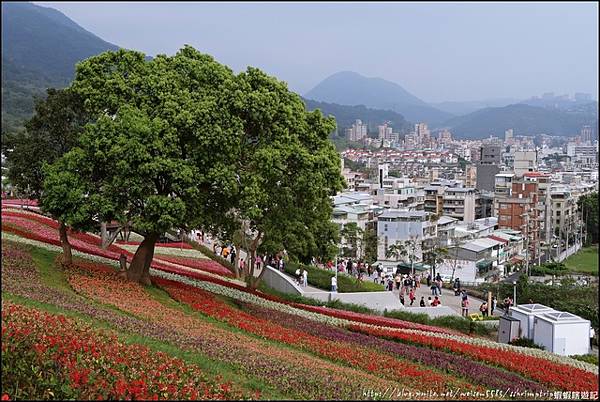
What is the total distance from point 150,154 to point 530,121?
157655 mm

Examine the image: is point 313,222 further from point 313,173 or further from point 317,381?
point 317,381

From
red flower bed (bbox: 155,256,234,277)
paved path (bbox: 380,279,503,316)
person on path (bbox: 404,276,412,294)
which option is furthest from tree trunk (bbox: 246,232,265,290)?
person on path (bbox: 404,276,412,294)

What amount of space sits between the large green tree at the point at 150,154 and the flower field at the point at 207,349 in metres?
1.64

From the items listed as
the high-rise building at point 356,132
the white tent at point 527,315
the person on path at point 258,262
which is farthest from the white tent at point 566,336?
the high-rise building at point 356,132

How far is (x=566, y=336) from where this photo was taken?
17422 mm

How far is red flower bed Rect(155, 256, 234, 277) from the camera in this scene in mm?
27031

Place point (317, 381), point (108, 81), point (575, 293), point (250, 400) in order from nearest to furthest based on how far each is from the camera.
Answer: point (250, 400) < point (317, 381) < point (108, 81) < point (575, 293)

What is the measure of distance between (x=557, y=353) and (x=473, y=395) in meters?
9.54

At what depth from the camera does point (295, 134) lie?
1753 cm

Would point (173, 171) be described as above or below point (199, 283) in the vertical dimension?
above

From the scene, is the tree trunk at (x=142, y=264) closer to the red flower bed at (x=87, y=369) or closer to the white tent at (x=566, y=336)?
the red flower bed at (x=87, y=369)

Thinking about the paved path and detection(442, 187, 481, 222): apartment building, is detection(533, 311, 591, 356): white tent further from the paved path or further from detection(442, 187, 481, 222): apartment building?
detection(442, 187, 481, 222): apartment building

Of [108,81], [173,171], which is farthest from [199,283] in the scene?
[108,81]

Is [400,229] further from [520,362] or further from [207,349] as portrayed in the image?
[207,349]
